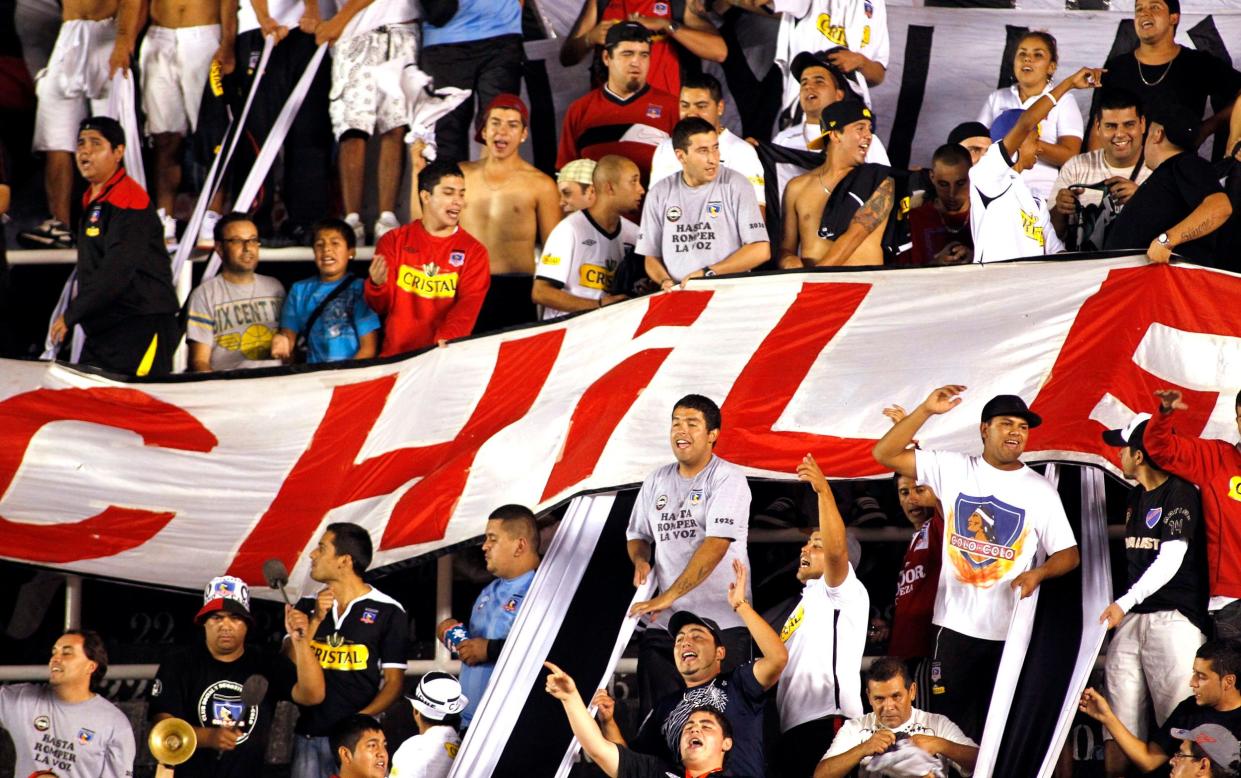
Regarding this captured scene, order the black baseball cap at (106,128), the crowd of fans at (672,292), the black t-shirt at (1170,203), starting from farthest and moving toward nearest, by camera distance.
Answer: the black baseball cap at (106,128), the black t-shirt at (1170,203), the crowd of fans at (672,292)

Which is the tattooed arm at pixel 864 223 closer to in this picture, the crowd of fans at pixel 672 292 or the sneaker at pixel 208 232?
the crowd of fans at pixel 672 292

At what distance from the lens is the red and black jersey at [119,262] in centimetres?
1043

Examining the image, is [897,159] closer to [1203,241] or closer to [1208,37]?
[1208,37]

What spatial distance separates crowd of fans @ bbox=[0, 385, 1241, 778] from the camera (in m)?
7.73

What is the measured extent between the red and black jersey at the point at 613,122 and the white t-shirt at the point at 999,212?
2.38m

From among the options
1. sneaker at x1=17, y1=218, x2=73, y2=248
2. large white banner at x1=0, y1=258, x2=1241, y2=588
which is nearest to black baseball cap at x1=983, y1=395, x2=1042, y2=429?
large white banner at x1=0, y1=258, x2=1241, y2=588

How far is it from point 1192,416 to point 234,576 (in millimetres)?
4510

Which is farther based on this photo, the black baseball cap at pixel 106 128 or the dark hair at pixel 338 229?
the dark hair at pixel 338 229

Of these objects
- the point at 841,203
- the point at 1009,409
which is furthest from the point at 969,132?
the point at 1009,409

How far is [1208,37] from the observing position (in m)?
12.7

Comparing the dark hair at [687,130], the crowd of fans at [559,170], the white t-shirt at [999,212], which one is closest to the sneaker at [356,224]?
the crowd of fans at [559,170]

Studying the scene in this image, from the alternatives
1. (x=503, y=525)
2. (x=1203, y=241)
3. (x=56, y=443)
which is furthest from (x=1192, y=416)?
(x=56, y=443)

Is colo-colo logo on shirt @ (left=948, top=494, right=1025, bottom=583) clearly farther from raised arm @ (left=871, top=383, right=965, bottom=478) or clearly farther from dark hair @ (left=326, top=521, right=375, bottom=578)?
dark hair @ (left=326, top=521, right=375, bottom=578)

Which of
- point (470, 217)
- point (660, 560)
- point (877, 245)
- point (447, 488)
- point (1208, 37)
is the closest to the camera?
point (660, 560)
